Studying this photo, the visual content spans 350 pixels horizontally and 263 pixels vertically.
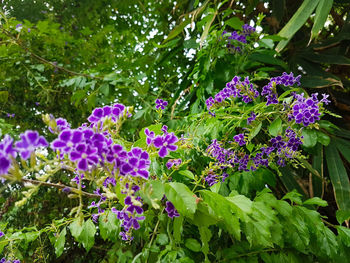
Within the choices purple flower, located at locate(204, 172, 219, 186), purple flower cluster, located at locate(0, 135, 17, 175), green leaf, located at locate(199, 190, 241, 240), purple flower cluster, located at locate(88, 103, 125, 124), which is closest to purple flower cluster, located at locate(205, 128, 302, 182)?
purple flower, located at locate(204, 172, 219, 186)

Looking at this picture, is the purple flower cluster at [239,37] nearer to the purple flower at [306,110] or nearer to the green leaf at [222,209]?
the purple flower at [306,110]

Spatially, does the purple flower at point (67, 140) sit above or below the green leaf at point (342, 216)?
above

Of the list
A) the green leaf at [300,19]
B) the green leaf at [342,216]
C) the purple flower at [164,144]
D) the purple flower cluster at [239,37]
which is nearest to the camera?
the purple flower at [164,144]

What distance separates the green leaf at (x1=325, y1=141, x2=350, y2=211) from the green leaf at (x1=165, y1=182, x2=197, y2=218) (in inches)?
34.1

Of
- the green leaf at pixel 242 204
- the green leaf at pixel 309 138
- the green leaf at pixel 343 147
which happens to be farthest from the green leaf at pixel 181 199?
the green leaf at pixel 343 147

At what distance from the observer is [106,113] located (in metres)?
0.65

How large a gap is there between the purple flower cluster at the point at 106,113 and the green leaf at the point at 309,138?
2.14 ft

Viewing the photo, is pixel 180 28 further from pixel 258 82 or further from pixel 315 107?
pixel 315 107

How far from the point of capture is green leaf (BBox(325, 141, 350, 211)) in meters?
1.22

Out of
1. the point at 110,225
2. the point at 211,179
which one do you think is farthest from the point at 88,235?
the point at 211,179

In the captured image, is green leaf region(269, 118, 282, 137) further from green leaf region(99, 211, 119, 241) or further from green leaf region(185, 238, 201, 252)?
green leaf region(99, 211, 119, 241)

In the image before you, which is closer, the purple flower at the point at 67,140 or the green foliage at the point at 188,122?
the purple flower at the point at 67,140

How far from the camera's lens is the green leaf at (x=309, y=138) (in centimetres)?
101

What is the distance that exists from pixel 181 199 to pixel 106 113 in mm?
245
